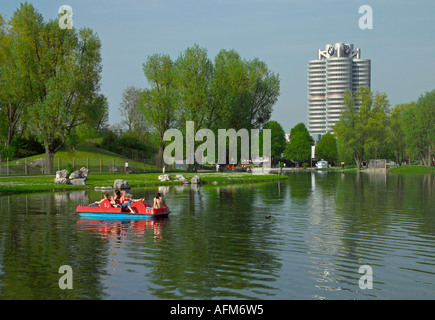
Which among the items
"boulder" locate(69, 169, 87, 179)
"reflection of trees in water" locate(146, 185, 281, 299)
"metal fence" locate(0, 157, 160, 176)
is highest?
"metal fence" locate(0, 157, 160, 176)

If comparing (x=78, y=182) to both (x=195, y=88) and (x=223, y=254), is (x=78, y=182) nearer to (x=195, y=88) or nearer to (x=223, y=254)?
(x=195, y=88)

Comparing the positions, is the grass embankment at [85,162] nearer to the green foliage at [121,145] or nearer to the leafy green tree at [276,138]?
the green foliage at [121,145]

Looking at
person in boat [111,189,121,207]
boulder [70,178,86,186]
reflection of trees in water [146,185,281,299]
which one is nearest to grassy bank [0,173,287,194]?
boulder [70,178,86,186]

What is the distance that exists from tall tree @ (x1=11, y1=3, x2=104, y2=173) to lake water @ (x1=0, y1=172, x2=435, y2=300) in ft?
139

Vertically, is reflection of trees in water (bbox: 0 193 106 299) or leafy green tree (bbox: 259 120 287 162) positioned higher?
leafy green tree (bbox: 259 120 287 162)

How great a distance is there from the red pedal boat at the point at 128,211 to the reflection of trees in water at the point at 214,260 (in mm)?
1395

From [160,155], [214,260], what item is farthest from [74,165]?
[214,260]

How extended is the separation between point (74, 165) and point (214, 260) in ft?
233

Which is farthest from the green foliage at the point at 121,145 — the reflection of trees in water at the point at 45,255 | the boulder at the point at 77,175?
the reflection of trees in water at the point at 45,255

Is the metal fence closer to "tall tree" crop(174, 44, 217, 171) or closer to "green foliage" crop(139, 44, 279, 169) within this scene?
"green foliage" crop(139, 44, 279, 169)

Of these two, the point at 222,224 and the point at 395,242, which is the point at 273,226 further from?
the point at 395,242

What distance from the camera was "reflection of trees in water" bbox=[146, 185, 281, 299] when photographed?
1478 centimetres

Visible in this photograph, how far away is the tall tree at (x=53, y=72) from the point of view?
74812 mm
